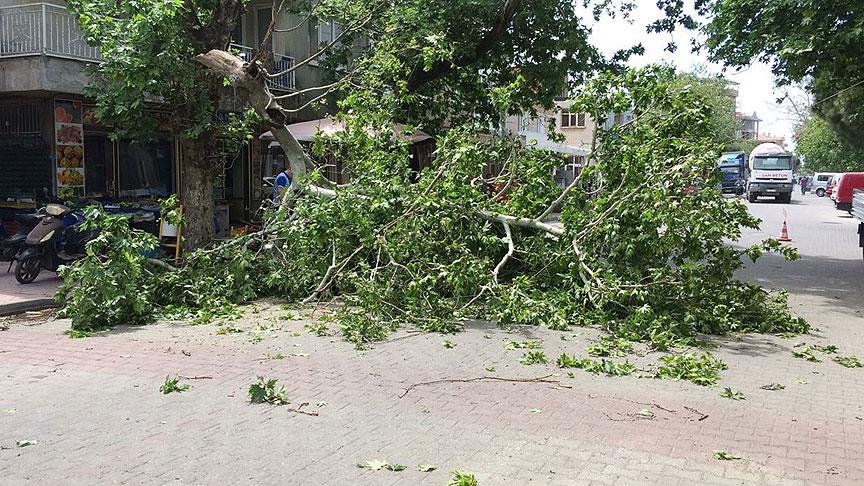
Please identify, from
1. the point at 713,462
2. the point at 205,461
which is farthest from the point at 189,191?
the point at 713,462

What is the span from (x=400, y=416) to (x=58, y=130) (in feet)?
37.8

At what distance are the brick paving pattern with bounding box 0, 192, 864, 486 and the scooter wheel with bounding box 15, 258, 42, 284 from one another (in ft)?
11.1

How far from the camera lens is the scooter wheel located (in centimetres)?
1082

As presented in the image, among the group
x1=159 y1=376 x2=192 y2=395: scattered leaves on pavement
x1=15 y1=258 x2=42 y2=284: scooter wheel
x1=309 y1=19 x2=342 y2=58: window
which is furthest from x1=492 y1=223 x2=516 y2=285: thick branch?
x1=309 y1=19 x2=342 y2=58: window

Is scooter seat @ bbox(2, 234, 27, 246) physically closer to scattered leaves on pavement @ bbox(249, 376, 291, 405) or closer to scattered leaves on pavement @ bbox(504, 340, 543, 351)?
scattered leaves on pavement @ bbox(249, 376, 291, 405)

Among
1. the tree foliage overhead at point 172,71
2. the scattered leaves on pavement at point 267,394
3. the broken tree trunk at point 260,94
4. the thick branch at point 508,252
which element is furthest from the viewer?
the broken tree trunk at point 260,94

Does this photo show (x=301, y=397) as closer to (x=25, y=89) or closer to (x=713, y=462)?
(x=713, y=462)

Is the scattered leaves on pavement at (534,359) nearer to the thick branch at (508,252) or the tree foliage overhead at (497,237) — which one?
the tree foliage overhead at (497,237)

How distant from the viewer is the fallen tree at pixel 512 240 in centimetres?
814

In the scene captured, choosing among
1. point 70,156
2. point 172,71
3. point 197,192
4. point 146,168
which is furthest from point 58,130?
point 172,71

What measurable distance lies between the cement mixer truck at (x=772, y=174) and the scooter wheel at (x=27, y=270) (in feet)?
141

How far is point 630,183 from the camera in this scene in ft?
29.1

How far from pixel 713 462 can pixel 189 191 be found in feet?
30.0

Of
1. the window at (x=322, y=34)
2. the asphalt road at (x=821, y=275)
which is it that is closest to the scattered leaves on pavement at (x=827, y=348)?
the asphalt road at (x=821, y=275)
